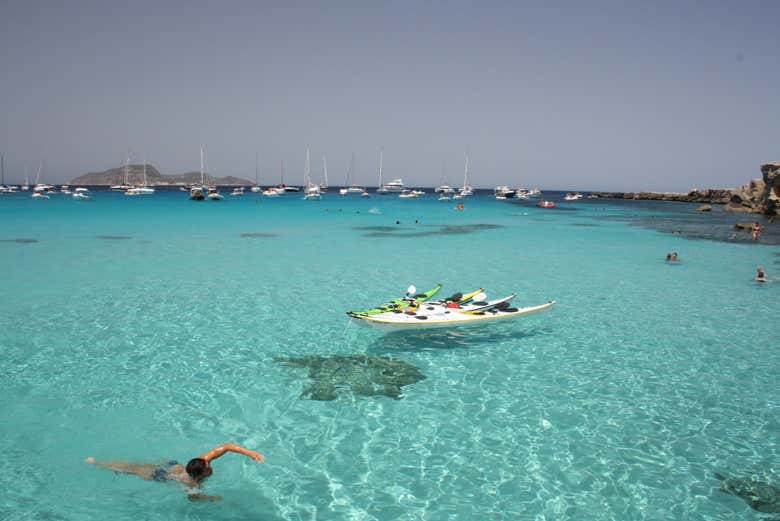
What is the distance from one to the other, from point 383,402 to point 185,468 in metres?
4.55

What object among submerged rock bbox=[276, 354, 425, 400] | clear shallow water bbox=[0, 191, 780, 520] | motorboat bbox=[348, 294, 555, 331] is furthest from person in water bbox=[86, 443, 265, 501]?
motorboat bbox=[348, 294, 555, 331]

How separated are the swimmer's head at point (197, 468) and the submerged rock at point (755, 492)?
9101 millimetres

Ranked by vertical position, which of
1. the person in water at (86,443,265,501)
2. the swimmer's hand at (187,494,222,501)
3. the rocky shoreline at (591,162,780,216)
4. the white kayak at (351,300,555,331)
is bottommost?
the swimmer's hand at (187,494,222,501)

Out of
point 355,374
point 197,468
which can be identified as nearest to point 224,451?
point 197,468

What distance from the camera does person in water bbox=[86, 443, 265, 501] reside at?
28.1 feet

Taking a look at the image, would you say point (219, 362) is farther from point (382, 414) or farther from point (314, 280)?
point (314, 280)

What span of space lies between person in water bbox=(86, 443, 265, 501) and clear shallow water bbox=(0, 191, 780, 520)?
224 mm

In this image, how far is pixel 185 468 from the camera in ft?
29.5

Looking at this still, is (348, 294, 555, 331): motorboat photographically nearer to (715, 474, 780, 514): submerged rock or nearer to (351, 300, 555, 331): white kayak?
(351, 300, 555, 331): white kayak

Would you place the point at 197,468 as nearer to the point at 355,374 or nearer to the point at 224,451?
the point at 224,451

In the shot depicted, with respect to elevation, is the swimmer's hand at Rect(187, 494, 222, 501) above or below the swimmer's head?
below

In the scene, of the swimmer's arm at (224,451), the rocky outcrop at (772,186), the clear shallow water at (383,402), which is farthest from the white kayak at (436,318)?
the rocky outcrop at (772,186)

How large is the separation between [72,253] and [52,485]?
2949cm

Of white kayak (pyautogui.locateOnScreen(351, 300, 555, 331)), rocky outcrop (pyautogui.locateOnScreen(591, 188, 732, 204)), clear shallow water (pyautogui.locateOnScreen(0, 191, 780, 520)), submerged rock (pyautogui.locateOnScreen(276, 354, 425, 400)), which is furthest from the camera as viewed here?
rocky outcrop (pyautogui.locateOnScreen(591, 188, 732, 204))
